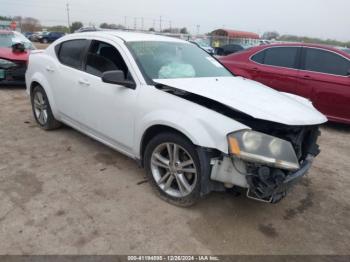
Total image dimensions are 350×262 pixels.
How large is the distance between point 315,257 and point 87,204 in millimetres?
2108

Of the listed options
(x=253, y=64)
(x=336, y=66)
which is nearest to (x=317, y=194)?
(x=336, y=66)

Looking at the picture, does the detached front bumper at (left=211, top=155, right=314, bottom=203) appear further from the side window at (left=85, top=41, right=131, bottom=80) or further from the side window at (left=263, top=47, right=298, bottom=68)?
the side window at (left=263, top=47, right=298, bottom=68)

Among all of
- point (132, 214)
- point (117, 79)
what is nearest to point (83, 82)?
point (117, 79)

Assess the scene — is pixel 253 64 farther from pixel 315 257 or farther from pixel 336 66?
pixel 315 257

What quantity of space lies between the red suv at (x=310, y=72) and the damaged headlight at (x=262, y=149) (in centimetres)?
385

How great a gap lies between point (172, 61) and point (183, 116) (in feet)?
3.62

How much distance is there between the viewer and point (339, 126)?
648 centimetres

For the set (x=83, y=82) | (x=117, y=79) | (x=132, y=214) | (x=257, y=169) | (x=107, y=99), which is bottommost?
(x=132, y=214)

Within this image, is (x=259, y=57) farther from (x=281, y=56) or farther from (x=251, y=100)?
(x=251, y=100)

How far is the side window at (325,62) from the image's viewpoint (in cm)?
588

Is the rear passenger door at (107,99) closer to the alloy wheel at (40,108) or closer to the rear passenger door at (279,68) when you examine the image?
the alloy wheel at (40,108)

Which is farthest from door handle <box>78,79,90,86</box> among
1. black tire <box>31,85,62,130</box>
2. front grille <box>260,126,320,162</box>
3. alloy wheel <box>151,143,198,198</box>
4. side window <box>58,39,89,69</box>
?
front grille <box>260,126,320,162</box>

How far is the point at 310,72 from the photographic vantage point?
6086 mm

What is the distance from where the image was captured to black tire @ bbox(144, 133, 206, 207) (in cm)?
279
